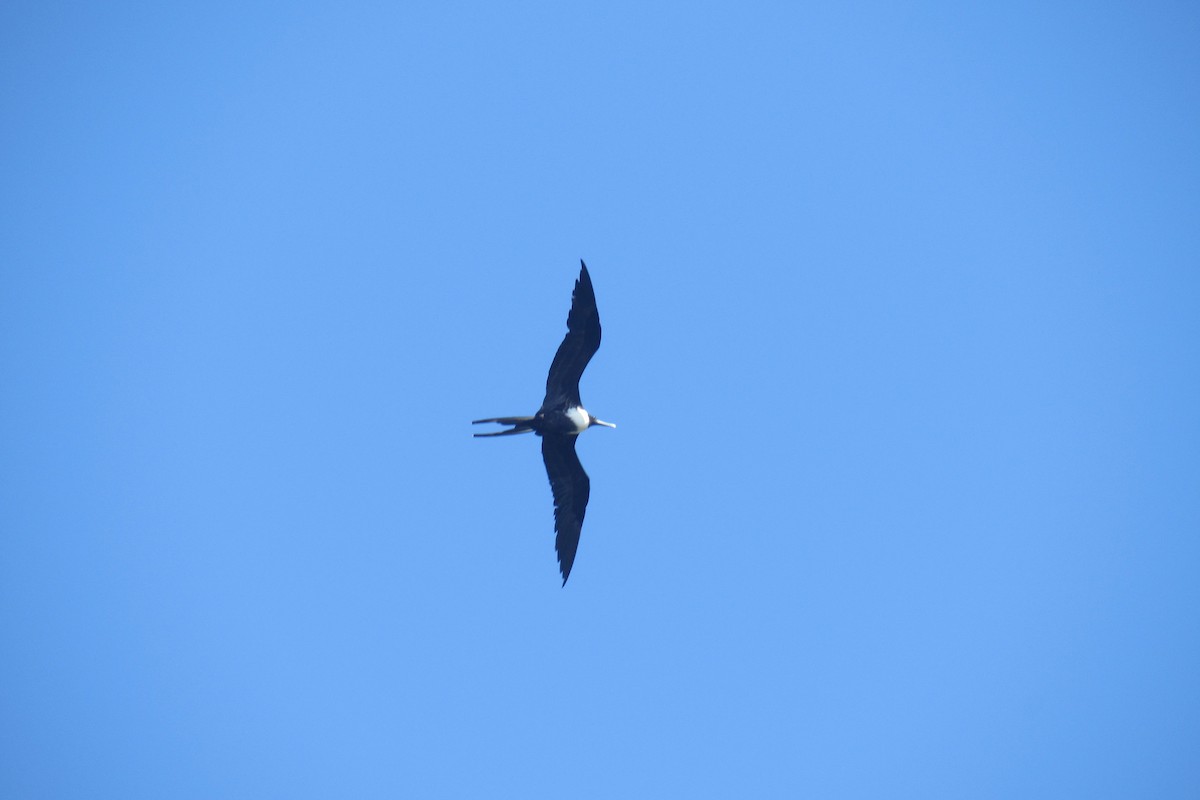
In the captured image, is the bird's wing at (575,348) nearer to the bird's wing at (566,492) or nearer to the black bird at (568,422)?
the black bird at (568,422)

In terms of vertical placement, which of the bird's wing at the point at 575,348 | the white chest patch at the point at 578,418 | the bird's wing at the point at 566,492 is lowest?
the bird's wing at the point at 566,492

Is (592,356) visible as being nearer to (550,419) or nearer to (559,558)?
(550,419)

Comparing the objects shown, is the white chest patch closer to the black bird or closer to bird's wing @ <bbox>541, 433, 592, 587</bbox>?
the black bird

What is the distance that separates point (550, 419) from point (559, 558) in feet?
8.65

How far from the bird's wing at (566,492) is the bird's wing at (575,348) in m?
0.92

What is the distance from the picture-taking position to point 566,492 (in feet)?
61.2

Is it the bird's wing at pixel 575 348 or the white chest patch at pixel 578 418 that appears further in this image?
the white chest patch at pixel 578 418

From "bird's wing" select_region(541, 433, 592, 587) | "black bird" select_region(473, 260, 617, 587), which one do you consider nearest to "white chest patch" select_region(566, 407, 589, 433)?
"black bird" select_region(473, 260, 617, 587)

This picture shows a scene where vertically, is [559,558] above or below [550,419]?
below

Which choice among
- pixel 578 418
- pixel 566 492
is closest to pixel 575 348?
pixel 578 418

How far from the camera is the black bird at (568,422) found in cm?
1734

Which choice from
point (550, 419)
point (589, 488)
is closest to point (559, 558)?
point (589, 488)

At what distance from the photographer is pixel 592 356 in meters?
17.7

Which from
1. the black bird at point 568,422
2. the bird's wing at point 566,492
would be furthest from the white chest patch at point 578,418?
the bird's wing at point 566,492
